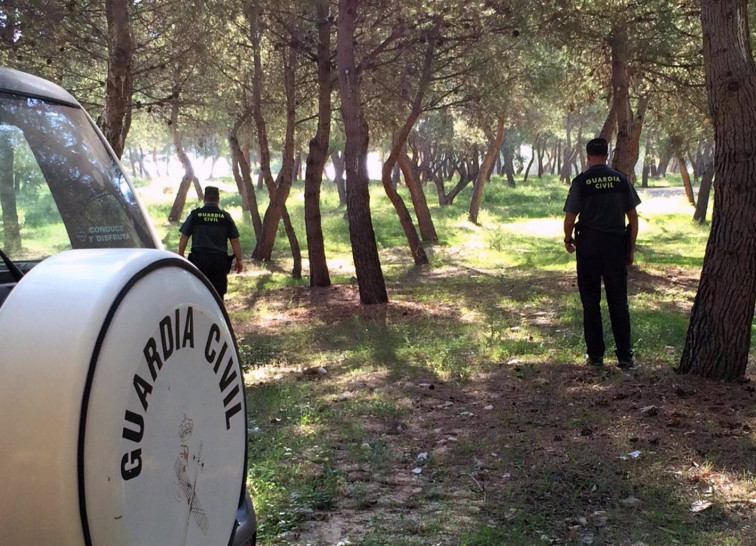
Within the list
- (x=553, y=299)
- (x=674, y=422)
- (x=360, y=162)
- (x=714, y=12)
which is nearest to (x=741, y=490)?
(x=674, y=422)

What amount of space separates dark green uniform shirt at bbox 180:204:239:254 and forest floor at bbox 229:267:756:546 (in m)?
1.78

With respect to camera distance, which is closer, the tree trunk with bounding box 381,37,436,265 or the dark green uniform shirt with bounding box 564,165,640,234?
the dark green uniform shirt with bounding box 564,165,640,234

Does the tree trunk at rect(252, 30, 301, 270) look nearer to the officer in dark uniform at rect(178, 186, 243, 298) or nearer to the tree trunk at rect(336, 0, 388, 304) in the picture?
the tree trunk at rect(336, 0, 388, 304)

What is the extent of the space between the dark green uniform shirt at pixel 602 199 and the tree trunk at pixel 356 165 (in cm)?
527

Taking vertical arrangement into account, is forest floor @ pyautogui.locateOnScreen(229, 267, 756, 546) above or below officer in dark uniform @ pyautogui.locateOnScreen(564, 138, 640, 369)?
below

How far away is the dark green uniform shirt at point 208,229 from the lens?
30.2 feet

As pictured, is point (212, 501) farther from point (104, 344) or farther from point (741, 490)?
point (741, 490)

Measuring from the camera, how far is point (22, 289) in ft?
→ 5.72

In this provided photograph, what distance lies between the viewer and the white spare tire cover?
1607mm

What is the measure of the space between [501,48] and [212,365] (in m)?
15.7

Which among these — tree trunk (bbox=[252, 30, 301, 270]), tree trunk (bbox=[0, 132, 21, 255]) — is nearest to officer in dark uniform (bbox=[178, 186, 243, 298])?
tree trunk (bbox=[0, 132, 21, 255])

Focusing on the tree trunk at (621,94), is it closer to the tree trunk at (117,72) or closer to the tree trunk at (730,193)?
the tree trunk at (730,193)

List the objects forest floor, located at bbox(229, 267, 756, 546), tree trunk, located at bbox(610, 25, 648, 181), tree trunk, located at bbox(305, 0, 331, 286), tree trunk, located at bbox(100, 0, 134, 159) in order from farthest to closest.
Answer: tree trunk, located at bbox(305, 0, 331, 286) < tree trunk, located at bbox(610, 25, 648, 181) < tree trunk, located at bbox(100, 0, 134, 159) < forest floor, located at bbox(229, 267, 756, 546)

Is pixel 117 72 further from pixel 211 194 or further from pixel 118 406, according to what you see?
pixel 118 406
